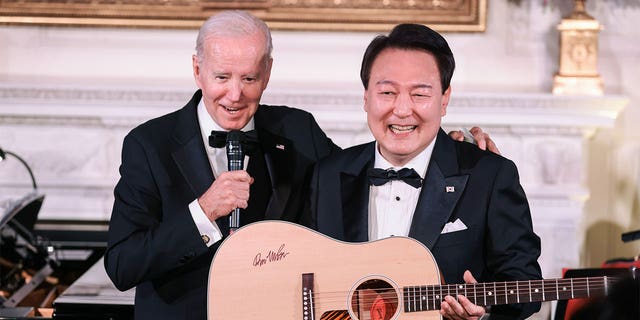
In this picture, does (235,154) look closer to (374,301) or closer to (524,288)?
(374,301)

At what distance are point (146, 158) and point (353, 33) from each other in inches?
125

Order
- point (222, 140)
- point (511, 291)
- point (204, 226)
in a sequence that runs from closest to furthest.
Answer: point (511, 291)
point (204, 226)
point (222, 140)

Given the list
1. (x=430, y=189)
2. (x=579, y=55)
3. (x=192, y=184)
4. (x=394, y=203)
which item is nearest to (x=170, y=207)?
(x=192, y=184)

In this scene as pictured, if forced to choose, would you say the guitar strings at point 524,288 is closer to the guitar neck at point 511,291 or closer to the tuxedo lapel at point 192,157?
the guitar neck at point 511,291

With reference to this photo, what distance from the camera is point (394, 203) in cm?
262

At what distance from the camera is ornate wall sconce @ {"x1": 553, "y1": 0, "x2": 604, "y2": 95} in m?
5.55

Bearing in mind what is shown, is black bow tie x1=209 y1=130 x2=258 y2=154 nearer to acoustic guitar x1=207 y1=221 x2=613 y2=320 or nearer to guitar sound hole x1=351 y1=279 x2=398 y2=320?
acoustic guitar x1=207 y1=221 x2=613 y2=320

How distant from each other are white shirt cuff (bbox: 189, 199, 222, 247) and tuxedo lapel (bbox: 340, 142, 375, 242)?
343 millimetres

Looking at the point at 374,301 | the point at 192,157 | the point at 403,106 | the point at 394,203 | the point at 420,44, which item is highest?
the point at 420,44

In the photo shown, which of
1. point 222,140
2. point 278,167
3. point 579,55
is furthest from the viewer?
point 579,55

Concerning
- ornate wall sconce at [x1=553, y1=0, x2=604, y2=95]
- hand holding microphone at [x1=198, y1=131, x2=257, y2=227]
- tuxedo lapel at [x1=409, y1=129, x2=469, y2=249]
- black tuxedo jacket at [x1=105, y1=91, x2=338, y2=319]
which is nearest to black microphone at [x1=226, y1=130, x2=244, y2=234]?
hand holding microphone at [x1=198, y1=131, x2=257, y2=227]

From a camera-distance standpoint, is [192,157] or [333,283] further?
[192,157]
